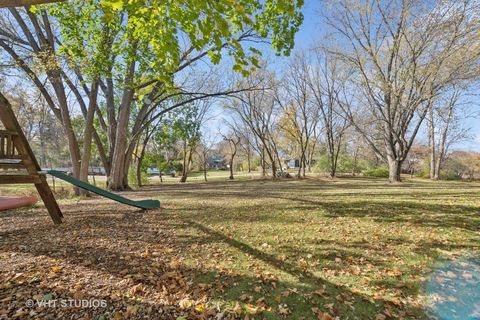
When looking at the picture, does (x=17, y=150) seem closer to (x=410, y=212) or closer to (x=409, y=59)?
(x=410, y=212)

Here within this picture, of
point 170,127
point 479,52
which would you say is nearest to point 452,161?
point 479,52

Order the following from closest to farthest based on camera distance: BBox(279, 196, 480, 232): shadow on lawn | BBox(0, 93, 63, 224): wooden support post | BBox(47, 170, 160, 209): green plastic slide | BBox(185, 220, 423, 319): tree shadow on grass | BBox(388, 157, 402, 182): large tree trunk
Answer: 1. BBox(185, 220, 423, 319): tree shadow on grass
2. BBox(0, 93, 63, 224): wooden support post
3. BBox(47, 170, 160, 209): green plastic slide
4. BBox(279, 196, 480, 232): shadow on lawn
5. BBox(388, 157, 402, 182): large tree trunk

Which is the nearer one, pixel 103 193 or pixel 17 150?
pixel 17 150

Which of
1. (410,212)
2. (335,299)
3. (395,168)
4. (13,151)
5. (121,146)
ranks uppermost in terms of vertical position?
(121,146)

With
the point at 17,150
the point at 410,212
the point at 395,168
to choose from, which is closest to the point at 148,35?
the point at 17,150

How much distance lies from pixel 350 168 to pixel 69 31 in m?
29.7

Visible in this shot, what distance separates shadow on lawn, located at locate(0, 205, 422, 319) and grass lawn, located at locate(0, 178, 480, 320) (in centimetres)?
1

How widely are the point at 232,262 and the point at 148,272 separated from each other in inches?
42.9

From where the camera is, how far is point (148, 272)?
9.48 feet

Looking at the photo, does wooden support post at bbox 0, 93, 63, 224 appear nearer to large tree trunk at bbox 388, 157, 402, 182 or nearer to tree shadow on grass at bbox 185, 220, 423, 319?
tree shadow on grass at bbox 185, 220, 423, 319

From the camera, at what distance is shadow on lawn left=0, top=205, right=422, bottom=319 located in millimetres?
2357

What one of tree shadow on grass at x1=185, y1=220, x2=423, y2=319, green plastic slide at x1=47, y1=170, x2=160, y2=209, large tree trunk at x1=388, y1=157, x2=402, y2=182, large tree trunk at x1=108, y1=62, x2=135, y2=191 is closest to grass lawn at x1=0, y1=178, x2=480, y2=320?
tree shadow on grass at x1=185, y1=220, x2=423, y2=319

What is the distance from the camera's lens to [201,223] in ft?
16.9

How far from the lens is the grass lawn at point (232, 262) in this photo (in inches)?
91.2
